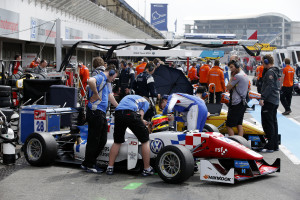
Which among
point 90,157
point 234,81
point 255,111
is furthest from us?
point 255,111

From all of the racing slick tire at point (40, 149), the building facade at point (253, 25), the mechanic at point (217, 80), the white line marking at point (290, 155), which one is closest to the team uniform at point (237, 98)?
the white line marking at point (290, 155)

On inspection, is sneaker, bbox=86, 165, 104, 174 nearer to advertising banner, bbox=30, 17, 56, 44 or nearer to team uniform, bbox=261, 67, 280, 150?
team uniform, bbox=261, 67, 280, 150

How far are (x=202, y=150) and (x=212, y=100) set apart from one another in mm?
8083

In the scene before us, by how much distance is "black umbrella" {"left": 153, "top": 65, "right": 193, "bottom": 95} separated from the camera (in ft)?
36.2

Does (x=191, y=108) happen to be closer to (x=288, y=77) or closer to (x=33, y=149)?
(x=33, y=149)

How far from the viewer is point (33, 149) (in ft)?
25.2

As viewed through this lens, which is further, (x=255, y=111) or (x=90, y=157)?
(x=255, y=111)

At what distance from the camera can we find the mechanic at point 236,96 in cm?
898

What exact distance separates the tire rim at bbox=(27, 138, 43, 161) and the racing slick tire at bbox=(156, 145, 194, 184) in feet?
7.00

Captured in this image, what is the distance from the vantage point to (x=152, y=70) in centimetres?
1057

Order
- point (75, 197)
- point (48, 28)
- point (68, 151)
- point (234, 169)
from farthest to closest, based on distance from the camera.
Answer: point (48, 28), point (68, 151), point (234, 169), point (75, 197)

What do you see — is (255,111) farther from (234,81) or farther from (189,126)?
(189,126)

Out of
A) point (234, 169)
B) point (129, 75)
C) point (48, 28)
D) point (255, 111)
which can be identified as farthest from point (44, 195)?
point (48, 28)

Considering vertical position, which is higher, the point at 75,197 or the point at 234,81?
the point at 234,81
